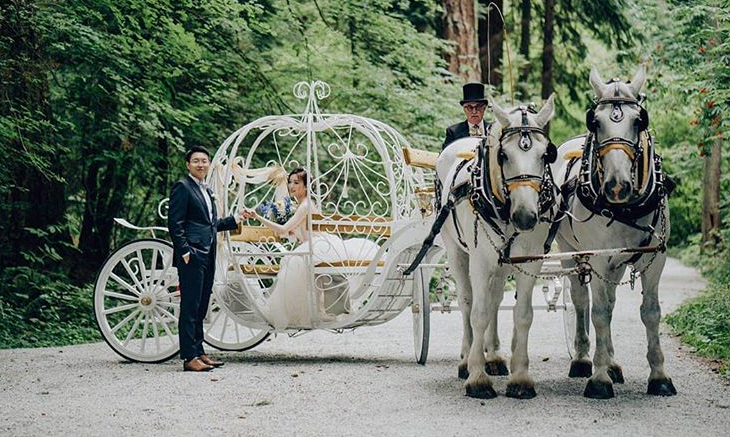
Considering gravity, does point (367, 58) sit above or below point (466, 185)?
above

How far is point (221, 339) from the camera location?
10875mm

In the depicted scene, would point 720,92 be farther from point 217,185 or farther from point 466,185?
point 217,185

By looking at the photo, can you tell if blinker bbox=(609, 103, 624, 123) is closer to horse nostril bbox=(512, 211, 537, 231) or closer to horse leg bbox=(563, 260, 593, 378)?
horse nostril bbox=(512, 211, 537, 231)

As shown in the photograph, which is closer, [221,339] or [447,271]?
[447,271]

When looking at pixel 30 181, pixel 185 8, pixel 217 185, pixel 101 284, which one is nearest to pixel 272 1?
pixel 185 8

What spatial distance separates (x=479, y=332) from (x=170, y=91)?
723 cm

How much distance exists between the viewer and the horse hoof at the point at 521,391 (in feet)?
24.5

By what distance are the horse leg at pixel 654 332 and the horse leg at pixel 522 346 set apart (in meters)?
0.86

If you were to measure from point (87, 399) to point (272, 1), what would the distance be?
947cm

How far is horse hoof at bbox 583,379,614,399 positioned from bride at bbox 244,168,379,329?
3.15m

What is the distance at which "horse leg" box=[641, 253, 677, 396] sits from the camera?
760cm

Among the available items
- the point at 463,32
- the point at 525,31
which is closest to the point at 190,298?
the point at 463,32

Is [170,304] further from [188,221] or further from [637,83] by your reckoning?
[637,83]

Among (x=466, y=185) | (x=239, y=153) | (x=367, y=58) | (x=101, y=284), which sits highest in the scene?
(x=367, y=58)
